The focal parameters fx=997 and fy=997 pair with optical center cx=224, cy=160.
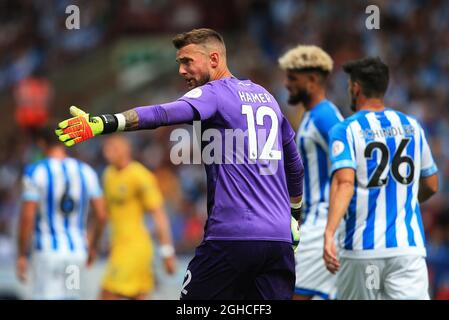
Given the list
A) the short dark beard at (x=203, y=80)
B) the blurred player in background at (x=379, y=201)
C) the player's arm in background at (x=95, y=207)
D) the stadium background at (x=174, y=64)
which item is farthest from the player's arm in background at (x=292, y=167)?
the stadium background at (x=174, y=64)

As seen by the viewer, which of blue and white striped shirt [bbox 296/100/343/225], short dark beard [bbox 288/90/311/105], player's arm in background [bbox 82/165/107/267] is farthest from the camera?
player's arm in background [bbox 82/165/107/267]

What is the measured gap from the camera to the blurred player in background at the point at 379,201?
279 inches

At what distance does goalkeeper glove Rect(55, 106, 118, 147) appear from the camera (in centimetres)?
537

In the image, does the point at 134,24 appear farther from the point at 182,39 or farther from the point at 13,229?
the point at 182,39

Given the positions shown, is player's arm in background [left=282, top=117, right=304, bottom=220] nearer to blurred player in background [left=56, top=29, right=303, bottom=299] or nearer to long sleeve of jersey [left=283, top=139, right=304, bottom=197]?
long sleeve of jersey [left=283, top=139, right=304, bottom=197]

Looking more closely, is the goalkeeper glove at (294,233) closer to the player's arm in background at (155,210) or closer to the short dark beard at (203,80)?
the short dark beard at (203,80)

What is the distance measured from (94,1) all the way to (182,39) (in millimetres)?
17606

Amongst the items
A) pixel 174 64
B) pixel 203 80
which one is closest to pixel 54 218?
pixel 203 80

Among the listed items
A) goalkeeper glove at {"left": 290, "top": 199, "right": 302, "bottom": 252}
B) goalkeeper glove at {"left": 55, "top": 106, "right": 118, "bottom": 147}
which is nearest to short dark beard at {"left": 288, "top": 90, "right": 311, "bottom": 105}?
goalkeeper glove at {"left": 290, "top": 199, "right": 302, "bottom": 252}

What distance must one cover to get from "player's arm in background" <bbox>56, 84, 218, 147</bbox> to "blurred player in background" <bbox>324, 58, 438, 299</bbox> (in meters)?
1.68

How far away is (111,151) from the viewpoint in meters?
10.3

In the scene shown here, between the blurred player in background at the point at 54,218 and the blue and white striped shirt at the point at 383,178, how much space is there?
3.39 meters
